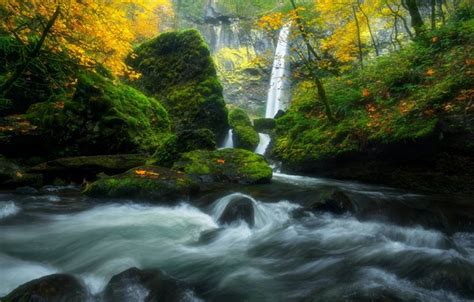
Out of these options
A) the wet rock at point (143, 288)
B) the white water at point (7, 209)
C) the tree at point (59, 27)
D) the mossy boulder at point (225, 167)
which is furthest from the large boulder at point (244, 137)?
the wet rock at point (143, 288)

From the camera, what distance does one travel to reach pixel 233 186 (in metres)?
8.18

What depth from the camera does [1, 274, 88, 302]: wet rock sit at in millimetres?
2930

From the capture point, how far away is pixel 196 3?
127ft

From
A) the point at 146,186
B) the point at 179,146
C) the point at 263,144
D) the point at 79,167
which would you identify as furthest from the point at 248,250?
the point at 263,144

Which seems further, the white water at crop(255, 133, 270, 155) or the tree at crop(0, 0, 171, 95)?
the white water at crop(255, 133, 270, 155)

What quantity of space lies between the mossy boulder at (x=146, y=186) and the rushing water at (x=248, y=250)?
0.23 metres

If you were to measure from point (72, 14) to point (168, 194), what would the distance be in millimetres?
3806

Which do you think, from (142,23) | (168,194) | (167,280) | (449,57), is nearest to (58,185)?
(168,194)

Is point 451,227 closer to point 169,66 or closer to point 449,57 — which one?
Answer: point 449,57

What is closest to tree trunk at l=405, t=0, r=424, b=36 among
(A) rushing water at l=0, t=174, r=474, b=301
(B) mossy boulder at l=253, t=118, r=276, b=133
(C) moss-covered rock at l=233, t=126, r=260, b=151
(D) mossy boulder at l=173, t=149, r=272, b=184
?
(A) rushing water at l=0, t=174, r=474, b=301

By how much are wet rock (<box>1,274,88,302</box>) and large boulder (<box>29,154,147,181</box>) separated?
5477mm

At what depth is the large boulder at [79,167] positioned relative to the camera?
839 cm

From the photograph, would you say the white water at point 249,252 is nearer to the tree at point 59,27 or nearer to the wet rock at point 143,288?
the wet rock at point 143,288

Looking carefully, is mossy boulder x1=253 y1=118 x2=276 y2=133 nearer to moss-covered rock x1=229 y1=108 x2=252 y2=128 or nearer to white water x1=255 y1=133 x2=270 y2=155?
white water x1=255 y1=133 x2=270 y2=155
